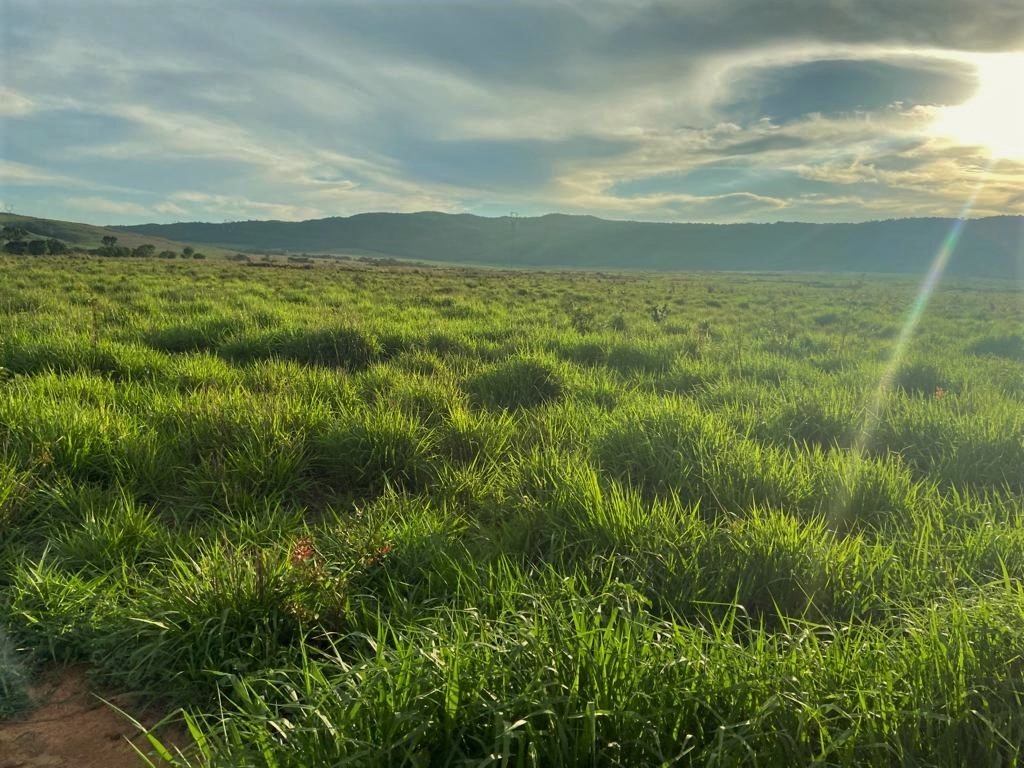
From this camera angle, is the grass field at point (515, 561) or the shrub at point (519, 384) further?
the shrub at point (519, 384)

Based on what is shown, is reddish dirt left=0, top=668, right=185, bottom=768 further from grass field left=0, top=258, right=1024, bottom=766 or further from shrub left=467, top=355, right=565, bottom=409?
shrub left=467, top=355, right=565, bottom=409

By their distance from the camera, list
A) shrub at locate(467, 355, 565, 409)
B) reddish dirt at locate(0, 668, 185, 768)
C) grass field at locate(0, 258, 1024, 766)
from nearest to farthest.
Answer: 1. grass field at locate(0, 258, 1024, 766)
2. reddish dirt at locate(0, 668, 185, 768)
3. shrub at locate(467, 355, 565, 409)

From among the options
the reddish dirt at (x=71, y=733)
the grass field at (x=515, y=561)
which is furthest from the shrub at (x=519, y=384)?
the reddish dirt at (x=71, y=733)

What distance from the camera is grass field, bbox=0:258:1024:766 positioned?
1.48 m

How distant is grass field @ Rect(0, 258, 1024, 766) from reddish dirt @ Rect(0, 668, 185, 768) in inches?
3.2

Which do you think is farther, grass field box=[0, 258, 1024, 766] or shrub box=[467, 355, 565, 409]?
shrub box=[467, 355, 565, 409]

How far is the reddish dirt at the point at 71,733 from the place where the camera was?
176cm

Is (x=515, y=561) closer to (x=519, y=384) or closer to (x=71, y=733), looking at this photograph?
(x=71, y=733)

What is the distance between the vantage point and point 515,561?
2480mm

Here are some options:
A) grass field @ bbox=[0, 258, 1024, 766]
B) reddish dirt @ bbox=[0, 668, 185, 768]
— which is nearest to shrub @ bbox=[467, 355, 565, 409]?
grass field @ bbox=[0, 258, 1024, 766]

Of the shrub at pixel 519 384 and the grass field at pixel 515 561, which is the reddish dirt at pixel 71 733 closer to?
the grass field at pixel 515 561

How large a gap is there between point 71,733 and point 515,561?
161 cm

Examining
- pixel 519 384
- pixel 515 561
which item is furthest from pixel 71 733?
pixel 519 384

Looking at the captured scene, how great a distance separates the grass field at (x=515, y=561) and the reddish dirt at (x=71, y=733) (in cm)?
8
